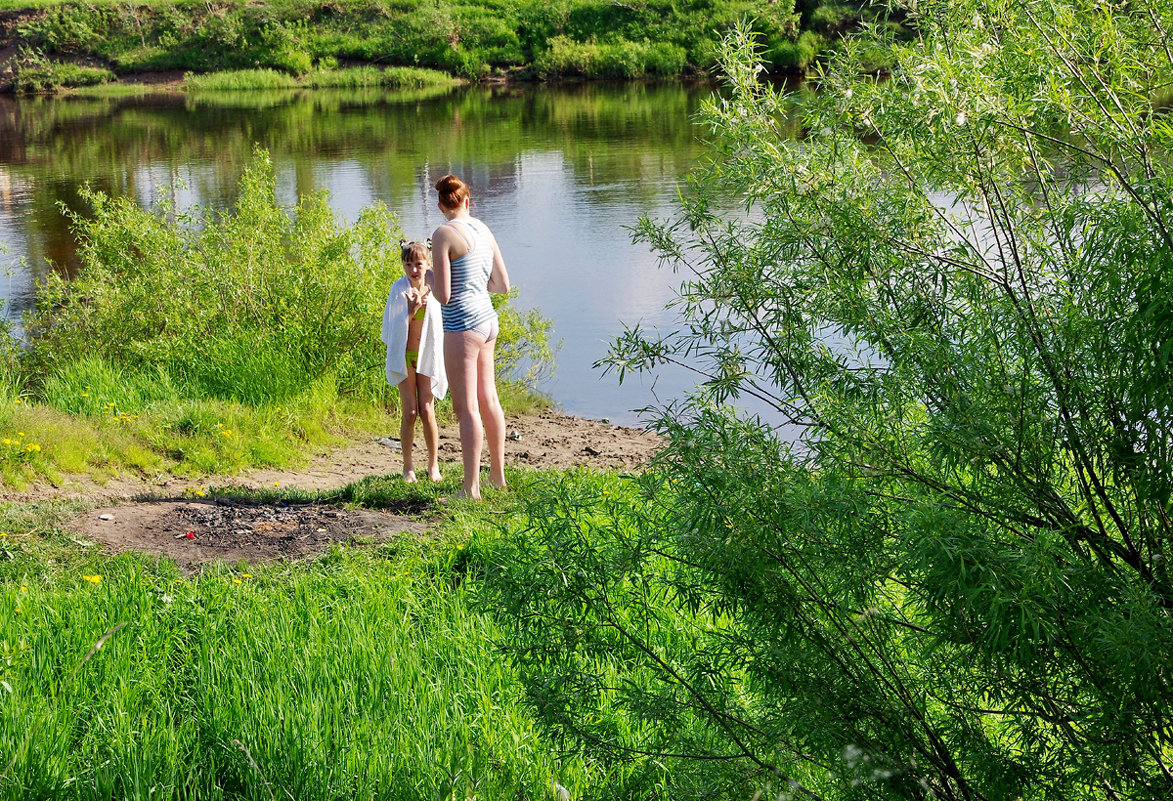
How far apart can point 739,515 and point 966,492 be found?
430mm

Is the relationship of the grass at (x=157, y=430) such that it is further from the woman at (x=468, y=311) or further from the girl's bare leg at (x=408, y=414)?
the woman at (x=468, y=311)

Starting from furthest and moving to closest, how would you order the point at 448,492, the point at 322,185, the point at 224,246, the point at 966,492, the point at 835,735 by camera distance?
the point at 322,185
the point at 224,246
the point at 448,492
the point at 835,735
the point at 966,492

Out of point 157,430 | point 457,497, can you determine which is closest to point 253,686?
point 457,497

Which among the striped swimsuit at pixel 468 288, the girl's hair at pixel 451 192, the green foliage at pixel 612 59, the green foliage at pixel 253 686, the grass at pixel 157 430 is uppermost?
the green foliage at pixel 612 59

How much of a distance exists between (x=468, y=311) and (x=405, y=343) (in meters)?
0.79

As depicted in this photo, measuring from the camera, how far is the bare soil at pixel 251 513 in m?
5.63

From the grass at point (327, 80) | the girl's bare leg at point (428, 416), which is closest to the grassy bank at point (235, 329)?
the girl's bare leg at point (428, 416)

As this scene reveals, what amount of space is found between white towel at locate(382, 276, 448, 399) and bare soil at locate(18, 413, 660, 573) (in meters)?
0.83

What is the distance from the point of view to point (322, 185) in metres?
21.6

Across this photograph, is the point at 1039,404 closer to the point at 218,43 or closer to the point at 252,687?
the point at 252,687

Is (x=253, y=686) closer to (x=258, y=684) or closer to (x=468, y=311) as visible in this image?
(x=258, y=684)

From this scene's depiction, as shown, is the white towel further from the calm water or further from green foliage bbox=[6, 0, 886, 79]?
green foliage bbox=[6, 0, 886, 79]

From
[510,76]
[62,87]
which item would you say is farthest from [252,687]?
[62,87]

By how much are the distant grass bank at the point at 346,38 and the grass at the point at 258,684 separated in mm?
44788
